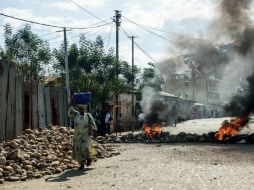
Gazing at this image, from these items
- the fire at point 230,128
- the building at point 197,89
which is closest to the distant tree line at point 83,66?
the fire at point 230,128

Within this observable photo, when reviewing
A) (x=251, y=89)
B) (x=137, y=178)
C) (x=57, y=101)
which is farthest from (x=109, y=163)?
(x=251, y=89)

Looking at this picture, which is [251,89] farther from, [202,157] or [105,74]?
[202,157]

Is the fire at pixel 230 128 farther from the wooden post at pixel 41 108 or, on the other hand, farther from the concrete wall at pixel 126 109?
the concrete wall at pixel 126 109

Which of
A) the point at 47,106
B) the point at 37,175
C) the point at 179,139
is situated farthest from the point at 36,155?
the point at 179,139

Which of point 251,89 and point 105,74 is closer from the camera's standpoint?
point 251,89

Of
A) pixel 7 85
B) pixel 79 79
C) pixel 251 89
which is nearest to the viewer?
pixel 7 85

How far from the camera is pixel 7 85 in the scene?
11.2 m

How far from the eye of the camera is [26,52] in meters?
25.4

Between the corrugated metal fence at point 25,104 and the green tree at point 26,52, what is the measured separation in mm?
9678

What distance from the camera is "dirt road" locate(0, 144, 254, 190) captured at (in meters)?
7.87

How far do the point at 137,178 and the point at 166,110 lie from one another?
22.1 metres

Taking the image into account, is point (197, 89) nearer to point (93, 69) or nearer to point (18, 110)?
point (93, 69)

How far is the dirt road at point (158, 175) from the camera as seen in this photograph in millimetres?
7871

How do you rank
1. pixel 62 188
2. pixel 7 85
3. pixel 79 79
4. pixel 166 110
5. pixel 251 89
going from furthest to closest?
pixel 166 110
pixel 79 79
pixel 251 89
pixel 7 85
pixel 62 188
